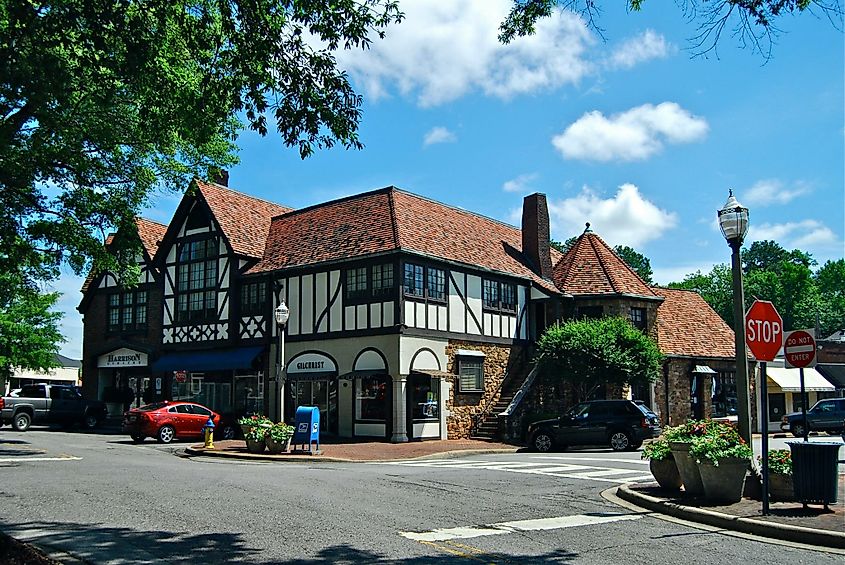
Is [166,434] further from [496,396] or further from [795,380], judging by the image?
[795,380]

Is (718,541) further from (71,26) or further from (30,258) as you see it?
(30,258)

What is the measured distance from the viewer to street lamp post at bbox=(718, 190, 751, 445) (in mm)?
11508

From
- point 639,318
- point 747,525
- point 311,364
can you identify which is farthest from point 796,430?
point 747,525

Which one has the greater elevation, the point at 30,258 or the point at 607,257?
the point at 607,257

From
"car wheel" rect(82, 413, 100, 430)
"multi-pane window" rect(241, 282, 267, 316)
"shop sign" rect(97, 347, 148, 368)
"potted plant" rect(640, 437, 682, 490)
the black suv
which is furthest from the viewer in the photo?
"shop sign" rect(97, 347, 148, 368)

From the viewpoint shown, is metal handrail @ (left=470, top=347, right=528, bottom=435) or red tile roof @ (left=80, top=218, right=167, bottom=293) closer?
metal handrail @ (left=470, top=347, right=528, bottom=435)

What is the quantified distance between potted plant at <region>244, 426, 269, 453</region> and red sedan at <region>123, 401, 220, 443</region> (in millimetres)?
6379

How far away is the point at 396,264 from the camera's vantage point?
27969 mm

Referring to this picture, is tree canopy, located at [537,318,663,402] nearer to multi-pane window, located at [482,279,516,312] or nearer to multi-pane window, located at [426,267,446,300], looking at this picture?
multi-pane window, located at [482,279,516,312]

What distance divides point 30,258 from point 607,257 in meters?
24.2

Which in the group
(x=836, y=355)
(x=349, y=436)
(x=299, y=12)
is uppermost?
(x=299, y=12)

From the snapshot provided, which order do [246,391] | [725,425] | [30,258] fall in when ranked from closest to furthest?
[725,425] → [30,258] → [246,391]

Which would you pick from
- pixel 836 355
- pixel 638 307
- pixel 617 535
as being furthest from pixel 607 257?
pixel 617 535

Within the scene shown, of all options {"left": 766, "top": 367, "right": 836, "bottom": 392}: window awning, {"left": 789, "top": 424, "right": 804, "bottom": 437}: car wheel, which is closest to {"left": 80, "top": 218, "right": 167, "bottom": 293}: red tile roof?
{"left": 789, "top": 424, "right": 804, "bottom": 437}: car wheel
